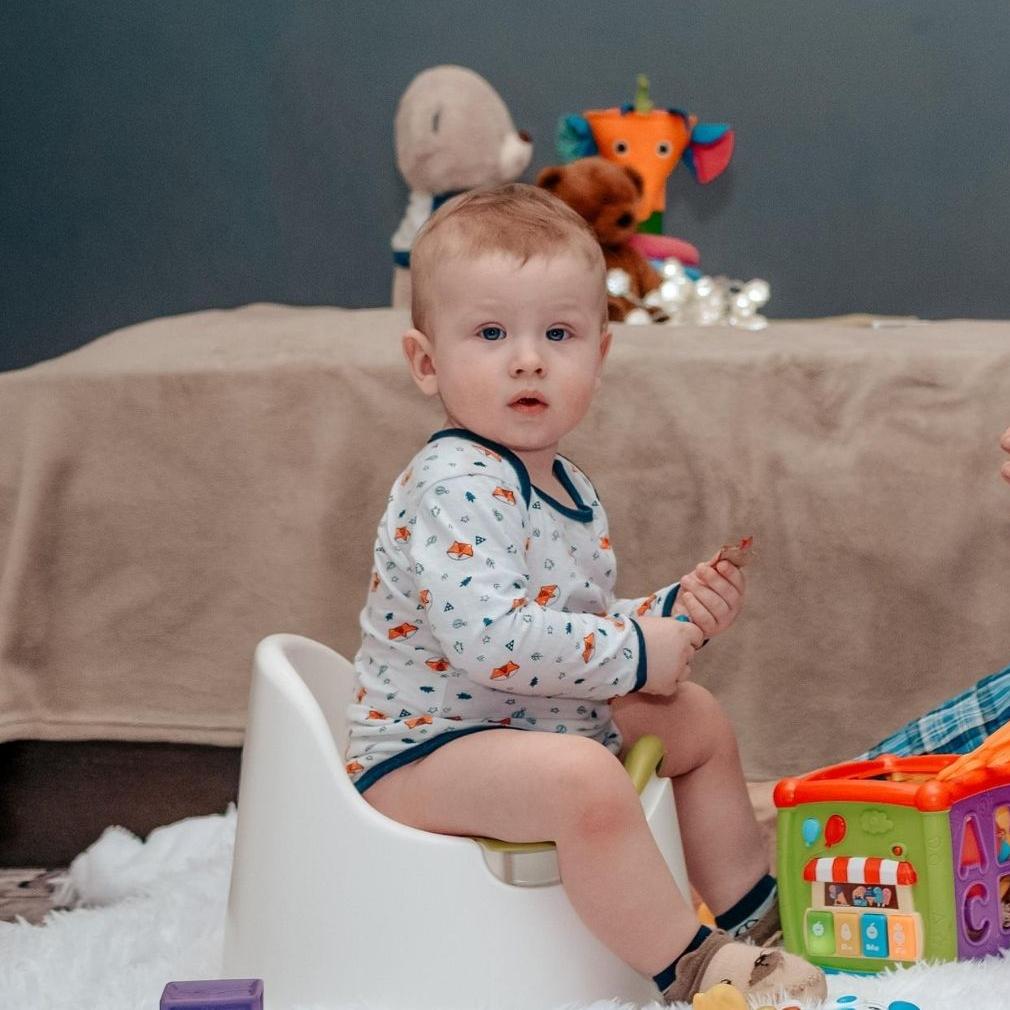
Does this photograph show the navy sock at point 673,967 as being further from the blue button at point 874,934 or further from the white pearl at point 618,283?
the white pearl at point 618,283

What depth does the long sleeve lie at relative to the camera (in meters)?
0.95

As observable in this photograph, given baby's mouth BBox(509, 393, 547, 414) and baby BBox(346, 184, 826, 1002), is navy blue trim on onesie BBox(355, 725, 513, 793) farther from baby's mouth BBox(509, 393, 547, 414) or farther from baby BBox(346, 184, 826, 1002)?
baby's mouth BBox(509, 393, 547, 414)

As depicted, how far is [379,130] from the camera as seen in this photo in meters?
2.79

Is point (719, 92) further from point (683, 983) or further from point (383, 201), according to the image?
point (683, 983)

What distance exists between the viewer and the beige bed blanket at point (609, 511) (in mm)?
1393

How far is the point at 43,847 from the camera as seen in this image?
1490mm

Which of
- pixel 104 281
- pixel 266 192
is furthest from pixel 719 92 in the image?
pixel 104 281

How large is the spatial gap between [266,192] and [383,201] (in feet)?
0.77

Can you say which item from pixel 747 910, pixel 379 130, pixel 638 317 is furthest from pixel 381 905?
pixel 379 130

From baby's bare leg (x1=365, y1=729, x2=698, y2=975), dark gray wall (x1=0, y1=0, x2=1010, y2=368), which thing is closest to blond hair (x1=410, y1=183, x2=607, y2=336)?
baby's bare leg (x1=365, y1=729, x2=698, y2=975)

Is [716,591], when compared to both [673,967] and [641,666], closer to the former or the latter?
[641,666]

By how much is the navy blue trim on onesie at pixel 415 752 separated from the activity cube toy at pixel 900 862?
0.24 meters

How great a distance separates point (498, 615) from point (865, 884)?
0.33 meters

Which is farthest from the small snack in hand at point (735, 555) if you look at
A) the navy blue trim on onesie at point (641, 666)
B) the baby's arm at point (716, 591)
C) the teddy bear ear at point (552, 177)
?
the teddy bear ear at point (552, 177)
